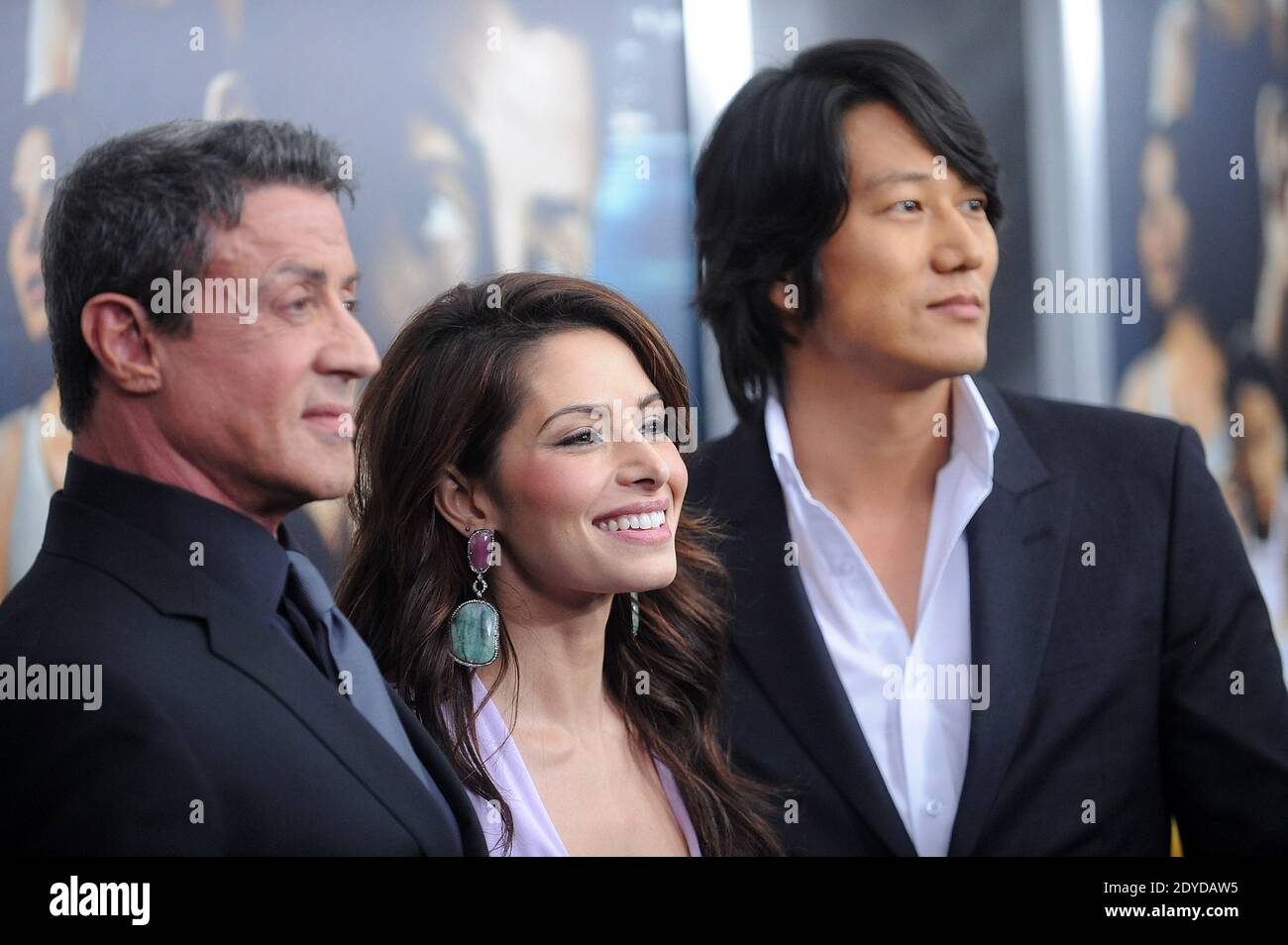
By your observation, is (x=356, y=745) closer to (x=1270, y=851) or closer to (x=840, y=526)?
(x=840, y=526)

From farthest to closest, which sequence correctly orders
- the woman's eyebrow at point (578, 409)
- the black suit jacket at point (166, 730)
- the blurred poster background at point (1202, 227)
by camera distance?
the blurred poster background at point (1202, 227), the woman's eyebrow at point (578, 409), the black suit jacket at point (166, 730)

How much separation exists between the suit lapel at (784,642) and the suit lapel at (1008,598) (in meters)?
0.16

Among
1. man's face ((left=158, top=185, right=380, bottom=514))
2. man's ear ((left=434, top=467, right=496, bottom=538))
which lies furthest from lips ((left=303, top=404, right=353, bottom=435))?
man's ear ((left=434, top=467, right=496, bottom=538))

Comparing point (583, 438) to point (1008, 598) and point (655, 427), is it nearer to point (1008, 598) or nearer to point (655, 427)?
point (655, 427)

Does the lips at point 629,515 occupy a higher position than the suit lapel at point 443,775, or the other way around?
the lips at point 629,515

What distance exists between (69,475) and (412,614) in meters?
0.55

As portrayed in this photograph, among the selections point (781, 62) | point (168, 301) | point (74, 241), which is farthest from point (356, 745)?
point (781, 62)

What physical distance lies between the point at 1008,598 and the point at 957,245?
630mm

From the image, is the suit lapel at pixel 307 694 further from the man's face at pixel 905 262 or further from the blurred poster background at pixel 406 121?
the man's face at pixel 905 262

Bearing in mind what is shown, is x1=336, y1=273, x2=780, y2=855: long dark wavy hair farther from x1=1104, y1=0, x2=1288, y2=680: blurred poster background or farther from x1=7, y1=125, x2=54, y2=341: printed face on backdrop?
x1=1104, y1=0, x2=1288, y2=680: blurred poster background

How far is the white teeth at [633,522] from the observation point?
2.25m

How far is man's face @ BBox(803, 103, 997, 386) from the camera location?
2465 mm

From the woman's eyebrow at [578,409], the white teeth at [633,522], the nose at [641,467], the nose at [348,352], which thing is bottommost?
the white teeth at [633,522]

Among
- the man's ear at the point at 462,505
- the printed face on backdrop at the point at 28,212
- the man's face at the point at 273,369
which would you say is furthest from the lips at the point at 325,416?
the printed face on backdrop at the point at 28,212
